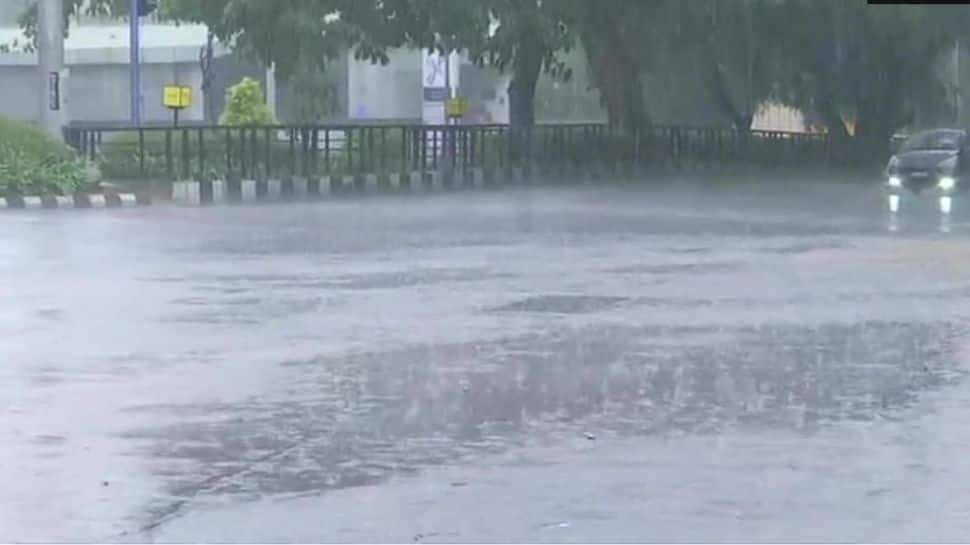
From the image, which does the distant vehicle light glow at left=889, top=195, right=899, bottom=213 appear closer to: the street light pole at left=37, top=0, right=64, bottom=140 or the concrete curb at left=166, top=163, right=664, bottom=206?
the concrete curb at left=166, top=163, right=664, bottom=206

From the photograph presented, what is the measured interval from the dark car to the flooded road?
17079 mm

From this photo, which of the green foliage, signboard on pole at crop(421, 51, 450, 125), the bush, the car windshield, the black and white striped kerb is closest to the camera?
the bush

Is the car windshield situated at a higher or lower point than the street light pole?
lower

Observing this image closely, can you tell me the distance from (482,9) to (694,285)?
23.4m

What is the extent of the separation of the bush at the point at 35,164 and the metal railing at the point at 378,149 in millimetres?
2445

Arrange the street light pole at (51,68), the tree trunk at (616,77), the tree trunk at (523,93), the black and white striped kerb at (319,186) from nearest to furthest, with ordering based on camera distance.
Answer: the black and white striped kerb at (319,186) < the street light pole at (51,68) < the tree trunk at (523,93) < the tree trunk at (616,77)

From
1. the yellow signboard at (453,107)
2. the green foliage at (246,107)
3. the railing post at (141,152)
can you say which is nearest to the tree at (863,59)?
the yellow signboard at (453,107)

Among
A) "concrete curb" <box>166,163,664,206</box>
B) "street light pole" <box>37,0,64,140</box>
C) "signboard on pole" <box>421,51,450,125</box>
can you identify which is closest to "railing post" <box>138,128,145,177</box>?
"street light pole" <box>37,0,64,140</box>

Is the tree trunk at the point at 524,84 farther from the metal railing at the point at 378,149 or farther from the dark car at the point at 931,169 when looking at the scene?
the dark car at the point at 931,169

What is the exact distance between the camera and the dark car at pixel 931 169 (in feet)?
132

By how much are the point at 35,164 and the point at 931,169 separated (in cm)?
1655

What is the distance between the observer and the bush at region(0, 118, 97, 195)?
3256cm

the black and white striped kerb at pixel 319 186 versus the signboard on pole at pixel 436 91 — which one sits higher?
the signboard on pole at pixel 436 91

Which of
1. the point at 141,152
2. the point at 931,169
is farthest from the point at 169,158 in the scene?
the point at 931,169
